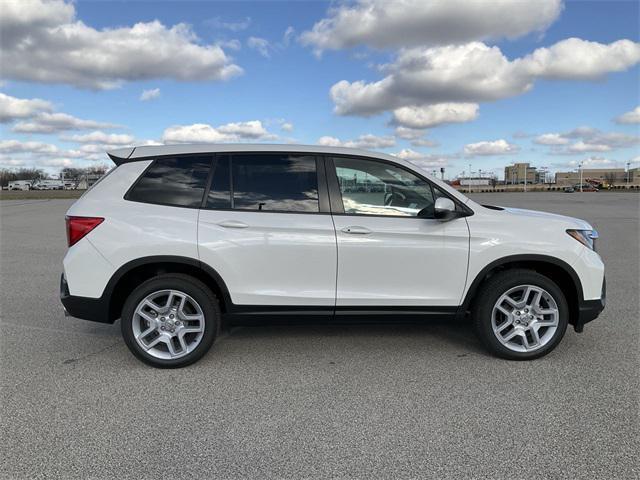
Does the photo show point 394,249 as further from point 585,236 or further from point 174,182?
point 174,182

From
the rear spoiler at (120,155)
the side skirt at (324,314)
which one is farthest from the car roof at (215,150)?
the side skirt at (324,314)

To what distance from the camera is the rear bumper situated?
381 cm

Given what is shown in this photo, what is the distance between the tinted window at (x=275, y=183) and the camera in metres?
3.86

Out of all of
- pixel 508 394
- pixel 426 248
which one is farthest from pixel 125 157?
pixel 508 394

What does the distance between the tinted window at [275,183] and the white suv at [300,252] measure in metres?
0.01

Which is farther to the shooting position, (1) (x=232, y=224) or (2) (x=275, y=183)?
(2) (x=275, y=183)

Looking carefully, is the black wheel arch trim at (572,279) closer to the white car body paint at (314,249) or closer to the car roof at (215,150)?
the white car body paint at (314,249)

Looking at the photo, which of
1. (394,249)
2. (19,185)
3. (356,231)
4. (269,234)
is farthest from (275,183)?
(19,185)

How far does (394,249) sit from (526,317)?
128cm

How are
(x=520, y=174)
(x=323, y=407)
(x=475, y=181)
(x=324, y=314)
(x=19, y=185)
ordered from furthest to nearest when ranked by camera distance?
(x=520, y=174) < (x=19, y=185) < (x=475, y=181) < (x=324, y=314) < (x=323, y=407)

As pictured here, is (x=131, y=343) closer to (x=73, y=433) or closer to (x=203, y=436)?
(x=73, y=433)

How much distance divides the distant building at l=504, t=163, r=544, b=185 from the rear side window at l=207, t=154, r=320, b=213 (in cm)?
12406

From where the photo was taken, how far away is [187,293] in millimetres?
3783

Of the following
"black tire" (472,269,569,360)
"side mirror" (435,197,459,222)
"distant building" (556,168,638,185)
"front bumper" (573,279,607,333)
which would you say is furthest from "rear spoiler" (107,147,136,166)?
"distant building" (556,168,638,185)
